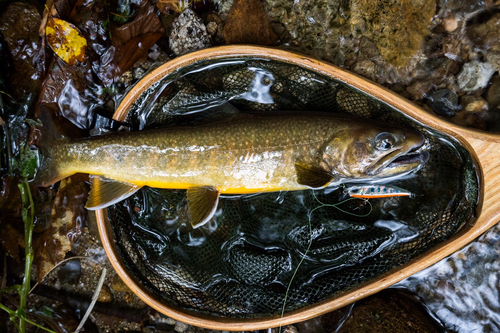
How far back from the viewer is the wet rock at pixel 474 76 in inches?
121

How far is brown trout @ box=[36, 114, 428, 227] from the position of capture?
265 cm

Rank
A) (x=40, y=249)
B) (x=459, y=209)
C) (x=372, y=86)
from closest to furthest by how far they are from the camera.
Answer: (x=372, y=86) → (x=459, y=209) → (x=40, y=249)

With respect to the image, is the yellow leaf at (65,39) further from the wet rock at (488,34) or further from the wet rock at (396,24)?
the wet rock at (488,34)

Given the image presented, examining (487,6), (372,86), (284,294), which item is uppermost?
(487,6)

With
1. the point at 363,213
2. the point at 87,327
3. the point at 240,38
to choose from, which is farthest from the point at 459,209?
the point at 87,327

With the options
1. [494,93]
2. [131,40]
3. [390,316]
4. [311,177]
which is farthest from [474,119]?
[131,40]

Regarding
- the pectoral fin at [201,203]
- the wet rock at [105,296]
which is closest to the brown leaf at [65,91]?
the pectoral fin at [201,203]

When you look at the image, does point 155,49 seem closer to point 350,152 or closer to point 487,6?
point 350,152

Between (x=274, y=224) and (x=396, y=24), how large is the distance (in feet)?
6.95

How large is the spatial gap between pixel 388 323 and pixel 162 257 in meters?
1.99

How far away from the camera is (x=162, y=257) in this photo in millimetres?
3082

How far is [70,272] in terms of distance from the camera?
3.57m

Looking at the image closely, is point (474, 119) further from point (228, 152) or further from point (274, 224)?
point (228, 152)

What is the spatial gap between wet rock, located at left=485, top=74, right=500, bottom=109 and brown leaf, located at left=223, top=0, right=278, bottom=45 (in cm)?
202
